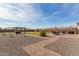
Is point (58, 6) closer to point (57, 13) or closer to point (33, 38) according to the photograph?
point (57, 13)

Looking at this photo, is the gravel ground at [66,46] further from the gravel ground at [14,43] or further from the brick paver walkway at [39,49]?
the gravel ground at [14,43]

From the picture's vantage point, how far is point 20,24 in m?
3.00

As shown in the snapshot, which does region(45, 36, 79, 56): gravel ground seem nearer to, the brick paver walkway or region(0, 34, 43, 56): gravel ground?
the brick paver walkway

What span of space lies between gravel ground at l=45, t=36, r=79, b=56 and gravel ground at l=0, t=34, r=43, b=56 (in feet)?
0.67

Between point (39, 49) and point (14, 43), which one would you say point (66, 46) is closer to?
point (39, 49)

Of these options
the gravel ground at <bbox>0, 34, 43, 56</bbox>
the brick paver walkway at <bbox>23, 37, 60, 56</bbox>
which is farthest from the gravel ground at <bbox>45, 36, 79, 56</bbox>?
the gravel ground at <bbox>0, 34, 43, 56</bbox>

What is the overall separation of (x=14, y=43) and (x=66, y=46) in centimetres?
66

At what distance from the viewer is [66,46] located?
2.99m

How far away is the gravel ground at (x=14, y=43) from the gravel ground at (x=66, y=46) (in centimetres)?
20

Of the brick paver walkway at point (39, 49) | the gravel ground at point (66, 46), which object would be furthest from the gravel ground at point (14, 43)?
the gravel ground at point (66, 46)

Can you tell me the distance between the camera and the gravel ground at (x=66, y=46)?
9.75ft

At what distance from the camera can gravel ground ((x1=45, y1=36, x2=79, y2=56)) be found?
297 centimetres

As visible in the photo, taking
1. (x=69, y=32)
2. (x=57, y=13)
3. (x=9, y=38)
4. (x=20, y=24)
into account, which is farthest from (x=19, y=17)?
(x=69, y=32)

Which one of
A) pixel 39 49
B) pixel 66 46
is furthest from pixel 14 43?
pixel 66 46
